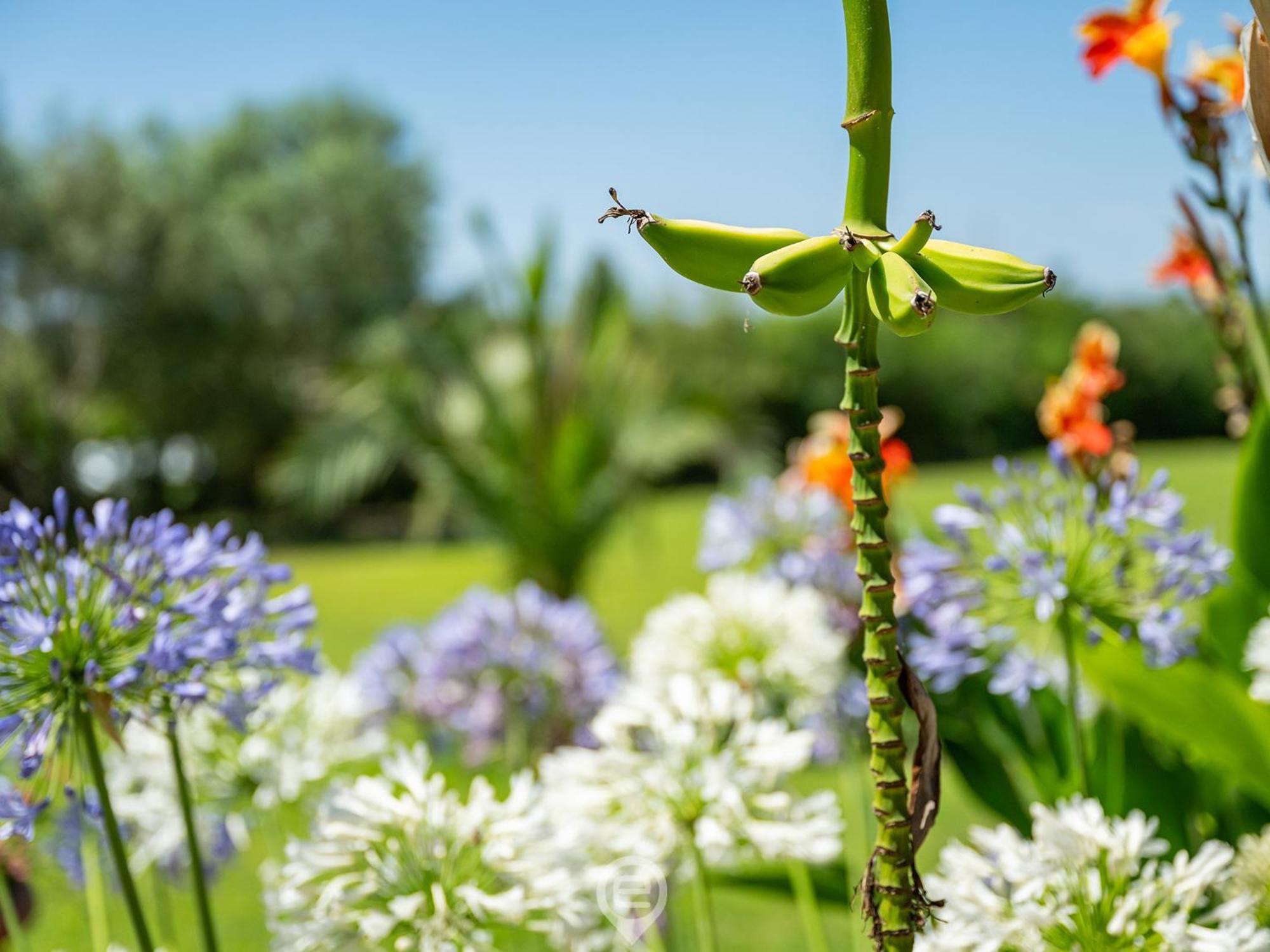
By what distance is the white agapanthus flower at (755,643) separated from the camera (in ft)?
3.39

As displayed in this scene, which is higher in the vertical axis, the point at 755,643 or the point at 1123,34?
the point at 1123,34

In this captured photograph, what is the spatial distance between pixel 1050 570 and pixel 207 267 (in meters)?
17.6

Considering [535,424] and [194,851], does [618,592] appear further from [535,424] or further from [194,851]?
[194,851]

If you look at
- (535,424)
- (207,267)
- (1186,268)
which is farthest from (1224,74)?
(207,267)

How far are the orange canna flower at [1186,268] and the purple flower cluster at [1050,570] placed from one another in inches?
23.1

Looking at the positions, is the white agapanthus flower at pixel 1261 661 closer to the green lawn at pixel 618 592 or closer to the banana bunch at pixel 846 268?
the green lawn at pixel 618 592

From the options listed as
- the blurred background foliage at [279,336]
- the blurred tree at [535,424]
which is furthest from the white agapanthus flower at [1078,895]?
the blurred background foliage at [279,336]

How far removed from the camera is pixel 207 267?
55.0 ft

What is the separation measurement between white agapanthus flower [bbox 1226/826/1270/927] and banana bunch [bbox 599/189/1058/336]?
0.43 m

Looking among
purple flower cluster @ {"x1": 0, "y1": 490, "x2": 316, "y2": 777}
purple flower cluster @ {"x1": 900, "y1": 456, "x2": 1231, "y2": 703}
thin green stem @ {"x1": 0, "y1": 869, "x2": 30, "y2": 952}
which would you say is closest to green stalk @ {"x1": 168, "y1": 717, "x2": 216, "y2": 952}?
purple flower cluster @ {"x1": 0, "y1": 490, "x2": 316, "y2": 777}

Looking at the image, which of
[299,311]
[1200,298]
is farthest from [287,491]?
[299,311]

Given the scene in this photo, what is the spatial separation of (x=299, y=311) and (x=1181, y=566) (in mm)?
19050

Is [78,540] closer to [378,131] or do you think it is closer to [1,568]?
[1,568]

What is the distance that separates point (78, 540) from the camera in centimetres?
60
